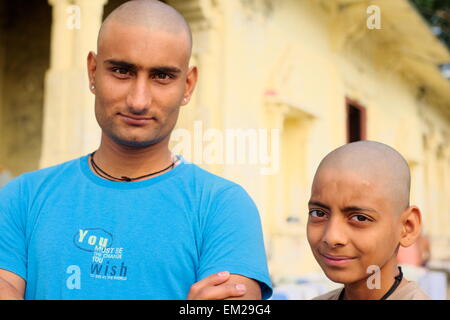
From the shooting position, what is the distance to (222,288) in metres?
1.17

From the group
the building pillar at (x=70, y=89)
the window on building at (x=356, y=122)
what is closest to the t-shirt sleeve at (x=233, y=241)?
the building pillar at (x=70, y=89)

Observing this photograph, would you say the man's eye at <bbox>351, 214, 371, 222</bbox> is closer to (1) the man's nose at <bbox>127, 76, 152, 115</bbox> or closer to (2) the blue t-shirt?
(2) the blue t-shirt

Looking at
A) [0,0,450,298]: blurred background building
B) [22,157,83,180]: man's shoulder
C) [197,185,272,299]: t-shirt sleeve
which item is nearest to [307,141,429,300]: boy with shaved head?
A: [197,185,272,299]: t-shirt sleeve

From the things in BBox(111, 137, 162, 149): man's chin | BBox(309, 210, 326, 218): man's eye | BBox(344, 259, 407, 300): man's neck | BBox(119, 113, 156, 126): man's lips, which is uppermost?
BBox(119, 113, 156, 126): man's lips

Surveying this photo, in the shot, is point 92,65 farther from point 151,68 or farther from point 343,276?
point 343,276

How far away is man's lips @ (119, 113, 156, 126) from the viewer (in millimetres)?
1339

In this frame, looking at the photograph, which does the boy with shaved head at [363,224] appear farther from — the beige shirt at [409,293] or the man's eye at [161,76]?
the man's eye at [161,76]

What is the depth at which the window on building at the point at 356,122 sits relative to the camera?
8484 millimetres

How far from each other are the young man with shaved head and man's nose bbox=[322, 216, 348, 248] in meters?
0.19

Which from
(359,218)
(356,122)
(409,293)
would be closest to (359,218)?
(359,218)

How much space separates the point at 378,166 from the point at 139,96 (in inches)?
25.2

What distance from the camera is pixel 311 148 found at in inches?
273

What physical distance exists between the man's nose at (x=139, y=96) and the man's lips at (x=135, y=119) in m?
0.02
